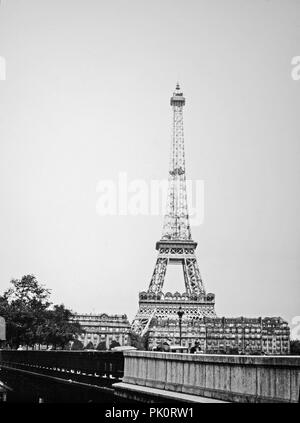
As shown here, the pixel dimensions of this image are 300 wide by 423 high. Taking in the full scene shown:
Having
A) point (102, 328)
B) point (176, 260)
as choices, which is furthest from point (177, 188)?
point (102, 328)

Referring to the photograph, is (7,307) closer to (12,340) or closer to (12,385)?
(12,340)

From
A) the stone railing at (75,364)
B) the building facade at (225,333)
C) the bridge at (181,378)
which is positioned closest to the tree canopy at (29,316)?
the stone railing at (75,364)

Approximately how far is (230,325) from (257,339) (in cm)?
480

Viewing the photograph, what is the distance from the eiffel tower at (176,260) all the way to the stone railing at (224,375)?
228 ft

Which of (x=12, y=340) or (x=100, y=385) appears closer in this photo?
(x=100, y=385)

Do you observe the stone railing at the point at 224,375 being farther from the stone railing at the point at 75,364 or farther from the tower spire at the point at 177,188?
the tower spire at the point at 177,188

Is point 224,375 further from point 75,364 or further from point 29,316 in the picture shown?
point 29,316

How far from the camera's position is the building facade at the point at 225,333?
103438 mm

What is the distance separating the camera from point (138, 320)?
320ft

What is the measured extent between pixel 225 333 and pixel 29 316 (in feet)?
192

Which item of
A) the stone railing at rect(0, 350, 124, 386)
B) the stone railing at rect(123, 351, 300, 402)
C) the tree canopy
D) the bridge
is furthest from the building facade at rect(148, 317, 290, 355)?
the stone railing at rect(123, 351, 300, 402)

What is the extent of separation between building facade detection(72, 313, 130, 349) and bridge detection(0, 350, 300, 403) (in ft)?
322

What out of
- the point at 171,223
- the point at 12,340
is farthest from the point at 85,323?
the point at 12,340

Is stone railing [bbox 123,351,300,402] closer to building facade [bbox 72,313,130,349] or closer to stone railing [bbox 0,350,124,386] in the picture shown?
stone railing [bbox 0,350,124,386]
